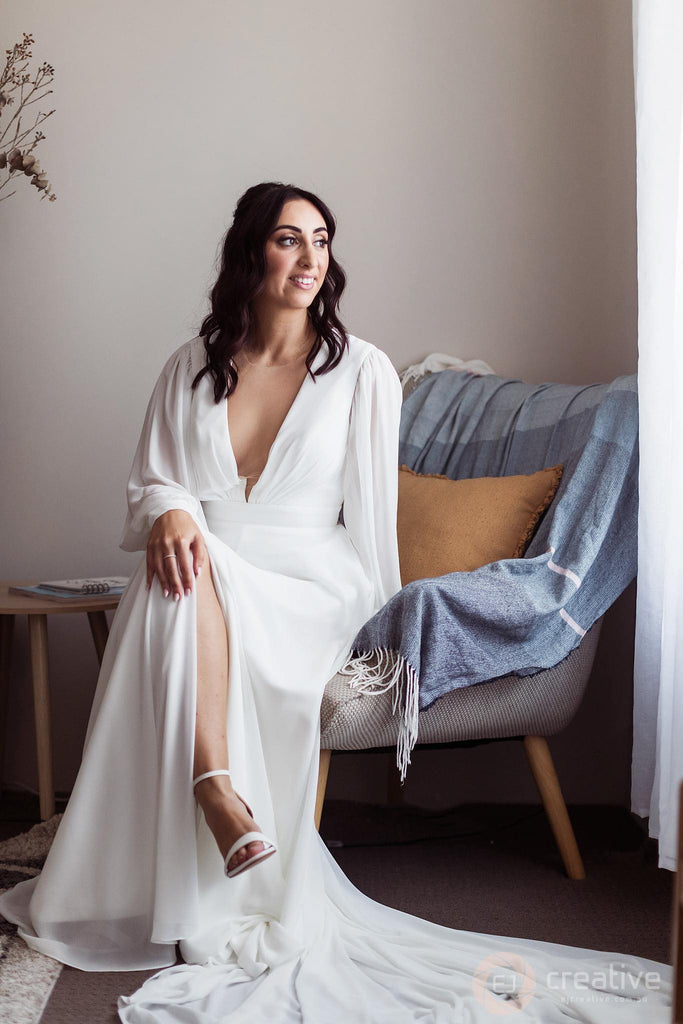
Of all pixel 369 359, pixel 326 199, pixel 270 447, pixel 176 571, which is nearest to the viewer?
pixel 176 571

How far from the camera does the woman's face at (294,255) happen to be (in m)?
2.04

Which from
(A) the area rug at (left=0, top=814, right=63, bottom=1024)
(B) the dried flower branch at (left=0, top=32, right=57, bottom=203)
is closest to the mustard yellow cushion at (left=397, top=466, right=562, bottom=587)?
(A) the area rug at (left=0, top=814, right=63, bottom=1024)

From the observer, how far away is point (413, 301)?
2.58m

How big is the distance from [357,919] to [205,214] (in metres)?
1.76

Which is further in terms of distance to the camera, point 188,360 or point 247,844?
point 188,360

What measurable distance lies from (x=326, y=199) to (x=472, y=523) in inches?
39.6

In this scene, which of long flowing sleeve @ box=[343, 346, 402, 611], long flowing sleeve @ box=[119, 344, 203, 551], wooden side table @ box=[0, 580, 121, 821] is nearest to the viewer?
long flowing sleeve @ box=[119, 344, 203, 551]

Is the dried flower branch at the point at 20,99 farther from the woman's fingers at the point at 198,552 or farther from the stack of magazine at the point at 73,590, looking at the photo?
the woman's fingers at the point at 198,552

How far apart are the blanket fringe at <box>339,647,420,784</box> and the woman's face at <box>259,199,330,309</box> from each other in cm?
77

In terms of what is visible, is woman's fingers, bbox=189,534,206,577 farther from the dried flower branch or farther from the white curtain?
the dried flower branch

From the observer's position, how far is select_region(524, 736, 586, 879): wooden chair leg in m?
1.94

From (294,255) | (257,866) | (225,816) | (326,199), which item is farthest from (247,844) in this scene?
(326,199)

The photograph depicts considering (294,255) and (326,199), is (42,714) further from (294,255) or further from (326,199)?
(326,199)

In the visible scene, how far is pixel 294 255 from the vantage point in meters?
2.05
